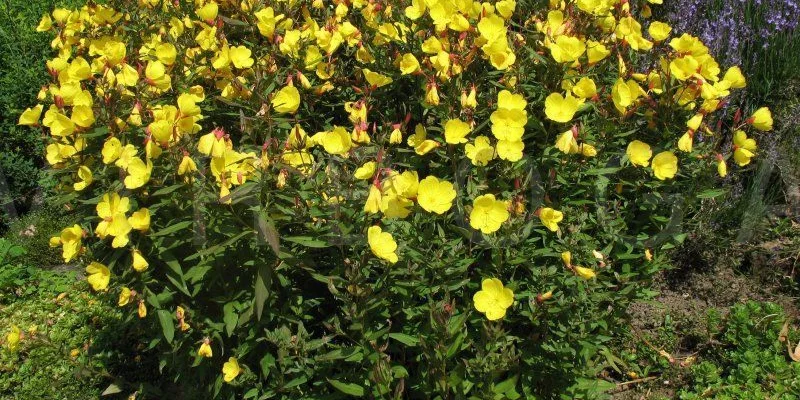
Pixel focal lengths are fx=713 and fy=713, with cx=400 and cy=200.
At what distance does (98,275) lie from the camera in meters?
2.27

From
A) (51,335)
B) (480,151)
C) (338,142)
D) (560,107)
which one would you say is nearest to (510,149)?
(480,151)

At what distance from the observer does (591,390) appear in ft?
8.59

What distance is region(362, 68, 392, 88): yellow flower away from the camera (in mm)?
2570

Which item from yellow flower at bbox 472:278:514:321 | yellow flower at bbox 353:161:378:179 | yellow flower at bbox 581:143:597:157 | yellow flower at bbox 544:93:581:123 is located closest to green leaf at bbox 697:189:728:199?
yellow flower at bbox 581:143:597:157

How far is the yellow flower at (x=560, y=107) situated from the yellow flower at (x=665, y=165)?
32 cm

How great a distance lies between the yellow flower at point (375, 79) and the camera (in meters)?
2.57

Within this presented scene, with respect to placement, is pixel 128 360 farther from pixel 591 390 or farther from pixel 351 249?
pixel 591 390

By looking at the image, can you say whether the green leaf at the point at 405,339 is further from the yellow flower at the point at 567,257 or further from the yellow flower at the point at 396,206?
the yellow flower at the point at 567,257

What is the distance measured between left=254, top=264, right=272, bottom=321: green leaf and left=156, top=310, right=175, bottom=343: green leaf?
33cm

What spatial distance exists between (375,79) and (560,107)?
687 mm

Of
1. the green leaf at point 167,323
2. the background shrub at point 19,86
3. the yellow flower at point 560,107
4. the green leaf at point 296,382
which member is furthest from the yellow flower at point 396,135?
the background shrub at point 19,86

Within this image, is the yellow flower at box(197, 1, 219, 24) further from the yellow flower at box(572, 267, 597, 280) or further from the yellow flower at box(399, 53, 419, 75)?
the yellow flower at box(572, 267, 597, 280)

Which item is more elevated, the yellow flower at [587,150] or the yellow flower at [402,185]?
the yellow flower at [587,150]

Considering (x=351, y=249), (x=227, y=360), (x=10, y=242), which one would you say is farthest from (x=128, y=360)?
(x=351, y=249)
